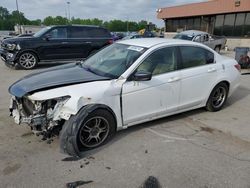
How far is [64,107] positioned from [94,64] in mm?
1368

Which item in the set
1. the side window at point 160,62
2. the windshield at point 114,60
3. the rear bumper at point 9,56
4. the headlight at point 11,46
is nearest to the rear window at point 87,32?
the headlight at point 11,46

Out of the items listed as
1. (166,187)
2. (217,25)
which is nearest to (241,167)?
→ (166,187)

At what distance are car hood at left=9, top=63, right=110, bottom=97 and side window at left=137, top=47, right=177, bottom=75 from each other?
74 cm

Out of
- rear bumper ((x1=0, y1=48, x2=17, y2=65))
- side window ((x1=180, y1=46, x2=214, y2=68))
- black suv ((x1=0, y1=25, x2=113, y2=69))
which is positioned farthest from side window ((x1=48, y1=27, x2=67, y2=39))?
side window ((x1=180, y1=46, x2=214, y2=68))

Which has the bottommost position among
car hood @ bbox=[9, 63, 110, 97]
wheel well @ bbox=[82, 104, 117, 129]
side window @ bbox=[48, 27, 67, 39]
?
wheel well @ bbox=[82, 104, 117, 129]

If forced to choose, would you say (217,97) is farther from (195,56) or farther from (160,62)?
(160,62)

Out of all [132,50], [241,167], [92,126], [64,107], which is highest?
[132,50]

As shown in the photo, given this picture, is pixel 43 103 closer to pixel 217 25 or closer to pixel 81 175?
pixel 81 175

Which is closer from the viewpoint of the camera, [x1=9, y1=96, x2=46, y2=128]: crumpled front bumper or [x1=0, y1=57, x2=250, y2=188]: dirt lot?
[x1=0, y1=57, x2=250, y2=188]: dirt lot

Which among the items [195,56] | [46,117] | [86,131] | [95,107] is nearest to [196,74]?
[195,56]

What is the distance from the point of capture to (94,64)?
448cm

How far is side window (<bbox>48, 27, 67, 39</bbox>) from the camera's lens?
1038 cm

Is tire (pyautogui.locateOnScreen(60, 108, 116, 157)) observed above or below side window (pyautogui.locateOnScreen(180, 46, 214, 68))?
below

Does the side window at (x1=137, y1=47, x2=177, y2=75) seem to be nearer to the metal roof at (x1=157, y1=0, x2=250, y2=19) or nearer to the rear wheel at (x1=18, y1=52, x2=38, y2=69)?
the rear wheel at (x1=18, y1=52, x2=38, y2=69)
